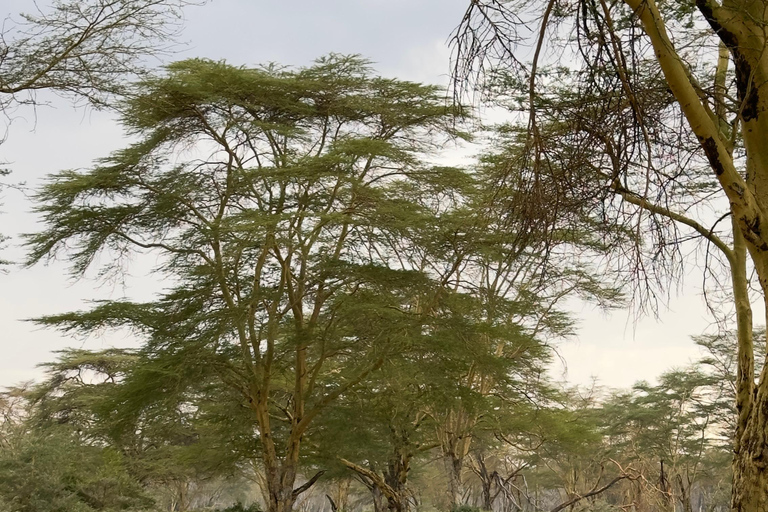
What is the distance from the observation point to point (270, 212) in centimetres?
1078

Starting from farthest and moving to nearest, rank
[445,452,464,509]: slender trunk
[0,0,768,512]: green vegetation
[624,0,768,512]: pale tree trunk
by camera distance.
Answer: [445,452,464,509]: slender trunk < [0,0,768,512]: green vegetation < [624,0,768,512]: pale tree trunk

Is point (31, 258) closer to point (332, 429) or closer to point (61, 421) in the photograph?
point (332, 429)

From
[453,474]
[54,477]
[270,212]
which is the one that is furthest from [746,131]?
[54,477]

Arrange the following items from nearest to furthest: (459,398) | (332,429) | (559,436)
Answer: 1. (459,398)
2. (332,429)
3. (559,436)

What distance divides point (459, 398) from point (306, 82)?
17.7 ft

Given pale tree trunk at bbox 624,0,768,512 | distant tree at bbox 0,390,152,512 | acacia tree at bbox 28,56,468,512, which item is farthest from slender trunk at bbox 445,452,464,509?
pale tree trunk at bbox 624,0,768,512

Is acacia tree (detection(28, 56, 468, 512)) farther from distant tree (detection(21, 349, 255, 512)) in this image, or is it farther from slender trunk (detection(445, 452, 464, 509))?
slender trunk (detection(445, 452, 464, 509))

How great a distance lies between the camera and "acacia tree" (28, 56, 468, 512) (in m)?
11.1

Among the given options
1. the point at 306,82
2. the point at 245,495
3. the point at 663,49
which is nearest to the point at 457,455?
the point at 306,82

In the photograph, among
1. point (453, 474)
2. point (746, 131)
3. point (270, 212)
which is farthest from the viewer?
point (453, 474)

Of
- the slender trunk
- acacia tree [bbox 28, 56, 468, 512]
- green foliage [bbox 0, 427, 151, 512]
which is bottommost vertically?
green foliage [bbox 0, 427, 151, 512]

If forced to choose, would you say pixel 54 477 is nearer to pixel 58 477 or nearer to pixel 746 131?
pixel 58 477

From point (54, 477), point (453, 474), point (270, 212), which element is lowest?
point (54, 477)

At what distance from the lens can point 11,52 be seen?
17.2ft
